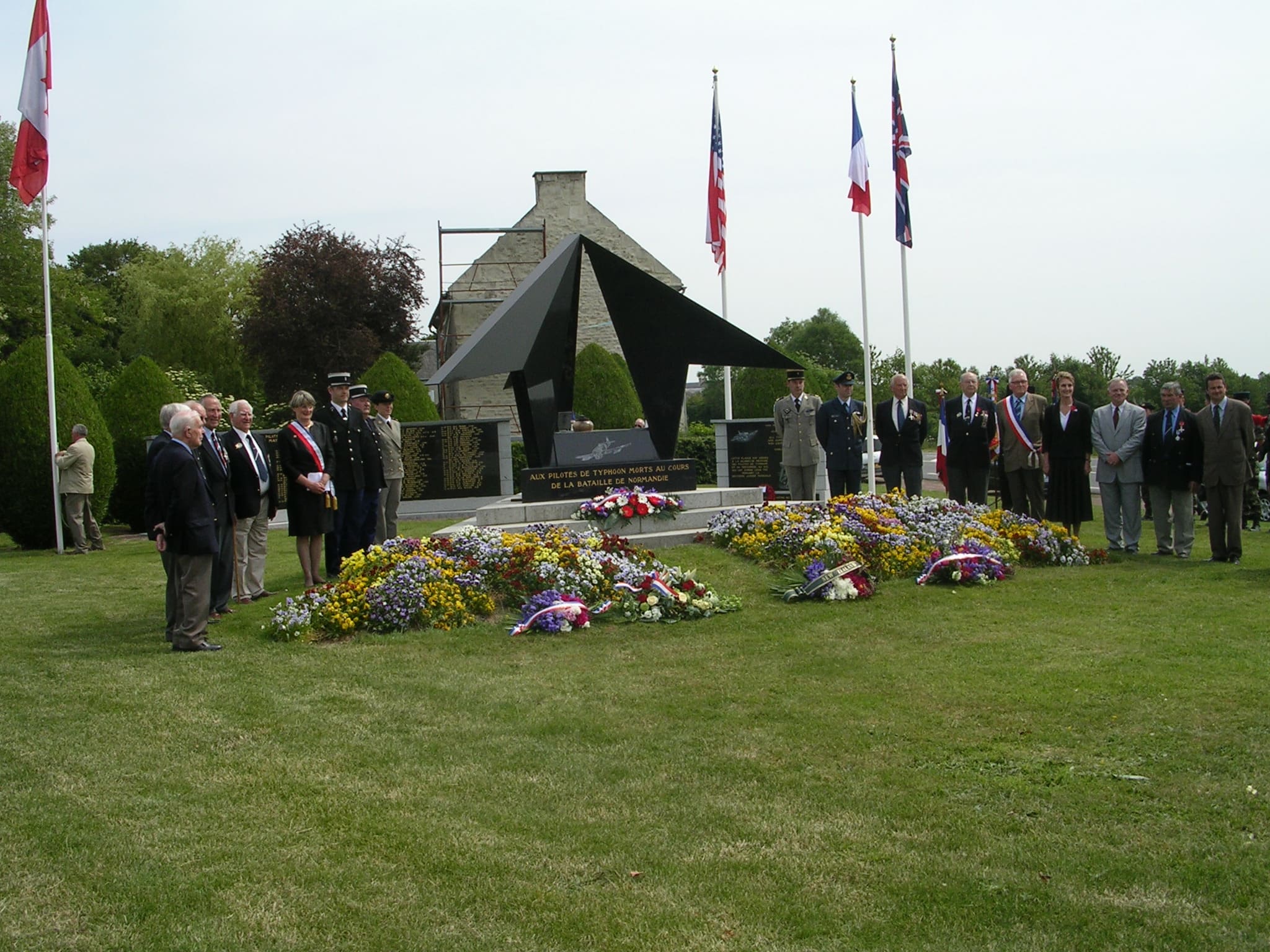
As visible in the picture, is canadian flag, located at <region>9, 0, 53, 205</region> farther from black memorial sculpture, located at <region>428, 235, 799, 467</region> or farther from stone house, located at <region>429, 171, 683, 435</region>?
stone house, located at <region>429, 171, 683, 435</region>

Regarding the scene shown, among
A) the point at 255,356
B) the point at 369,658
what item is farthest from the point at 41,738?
the point at 255,356

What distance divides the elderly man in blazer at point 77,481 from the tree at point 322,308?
1875 cm

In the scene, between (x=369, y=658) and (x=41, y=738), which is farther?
(x=369, y=658)

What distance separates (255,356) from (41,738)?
32.2 m

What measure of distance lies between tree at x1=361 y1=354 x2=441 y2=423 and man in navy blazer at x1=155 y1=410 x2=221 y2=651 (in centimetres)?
1278

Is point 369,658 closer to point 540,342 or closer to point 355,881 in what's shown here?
point 355,881

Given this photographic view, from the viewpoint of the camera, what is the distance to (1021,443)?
11.8 metres

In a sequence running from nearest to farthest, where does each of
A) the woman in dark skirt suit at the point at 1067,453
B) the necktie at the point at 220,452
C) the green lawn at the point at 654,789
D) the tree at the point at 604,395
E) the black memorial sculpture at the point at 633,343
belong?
the green lawn at the point at 654,789
the necktie at the point at 220,452
the woman in dark skirt suit at the point at 1067,453
the black memorial sculpture at the point at 633,343
the tree at the point at 604,395

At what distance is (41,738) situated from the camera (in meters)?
5.31

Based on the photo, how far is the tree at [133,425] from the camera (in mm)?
17391

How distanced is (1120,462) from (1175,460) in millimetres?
504

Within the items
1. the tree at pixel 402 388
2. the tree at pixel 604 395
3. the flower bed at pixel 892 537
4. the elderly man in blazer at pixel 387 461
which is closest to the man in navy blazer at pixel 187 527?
the elderly man in blazer at pixel 387 461

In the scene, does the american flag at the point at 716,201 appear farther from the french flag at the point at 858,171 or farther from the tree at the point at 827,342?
the tree at the point at 827,342

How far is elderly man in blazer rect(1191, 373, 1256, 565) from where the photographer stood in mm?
10359
